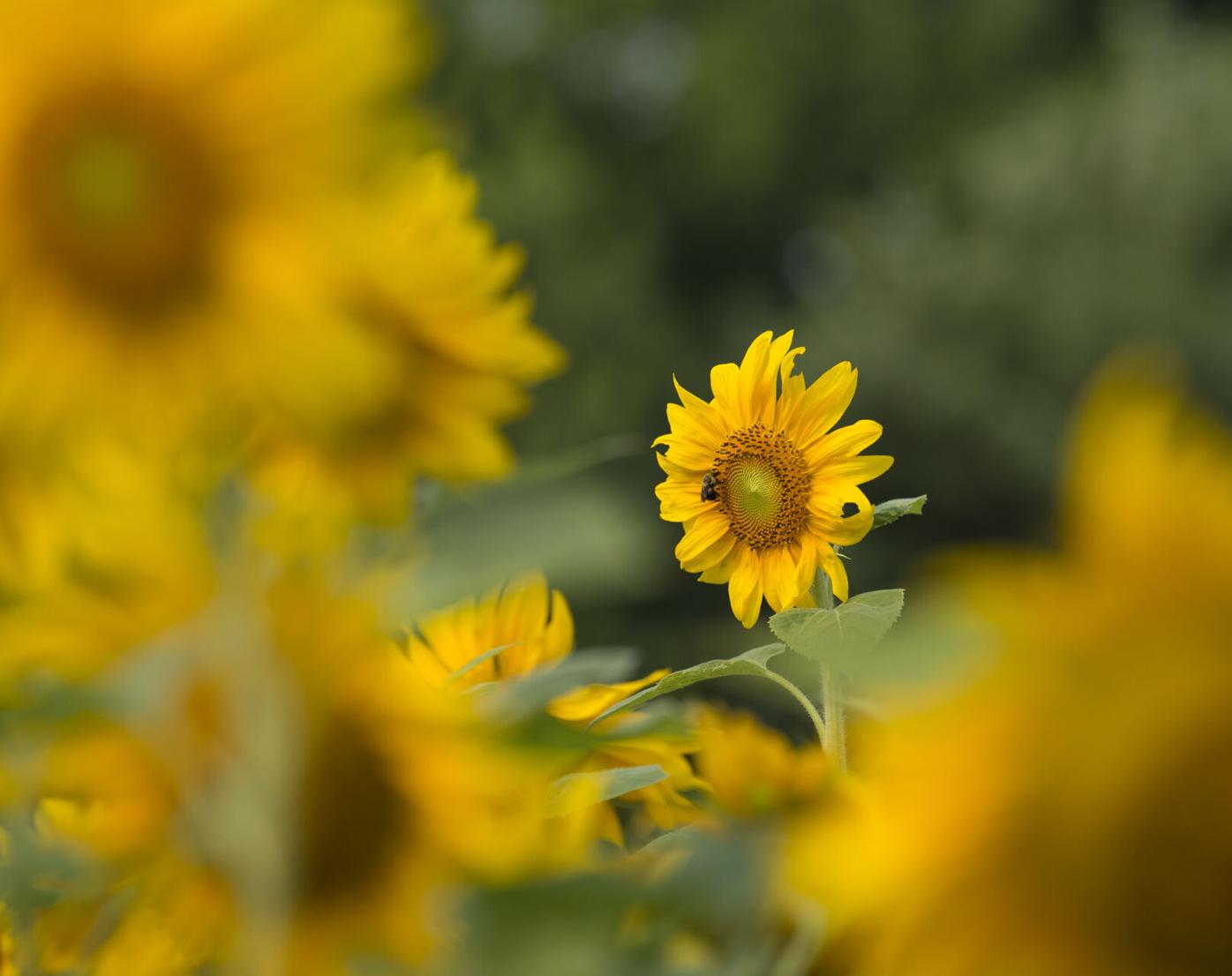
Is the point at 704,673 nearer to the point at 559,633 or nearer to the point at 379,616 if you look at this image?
the point at 559,633

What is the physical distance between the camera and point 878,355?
33.3 ft

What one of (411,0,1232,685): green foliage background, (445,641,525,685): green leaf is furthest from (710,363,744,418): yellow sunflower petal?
(411,0,1232,685): green foliage background

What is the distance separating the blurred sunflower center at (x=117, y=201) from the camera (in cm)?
30

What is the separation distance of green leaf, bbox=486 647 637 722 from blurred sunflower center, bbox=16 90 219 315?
0.09m

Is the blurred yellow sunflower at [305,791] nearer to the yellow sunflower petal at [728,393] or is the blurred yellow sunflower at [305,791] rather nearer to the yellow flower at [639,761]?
the yellow flower at [639,761]

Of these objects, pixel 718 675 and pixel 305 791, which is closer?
pixel 305 791

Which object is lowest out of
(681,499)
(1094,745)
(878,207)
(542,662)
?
(1094,745)

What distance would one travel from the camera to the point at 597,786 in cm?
46

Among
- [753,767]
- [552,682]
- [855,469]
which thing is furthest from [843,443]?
[552,682]

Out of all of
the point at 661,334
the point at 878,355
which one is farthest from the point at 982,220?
the point at 661,334

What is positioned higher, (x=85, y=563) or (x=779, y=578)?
(x=779, y=578)

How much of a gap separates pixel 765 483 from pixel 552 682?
37 cm

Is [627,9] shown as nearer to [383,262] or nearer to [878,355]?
[878,355]

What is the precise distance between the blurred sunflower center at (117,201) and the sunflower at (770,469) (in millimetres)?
376
